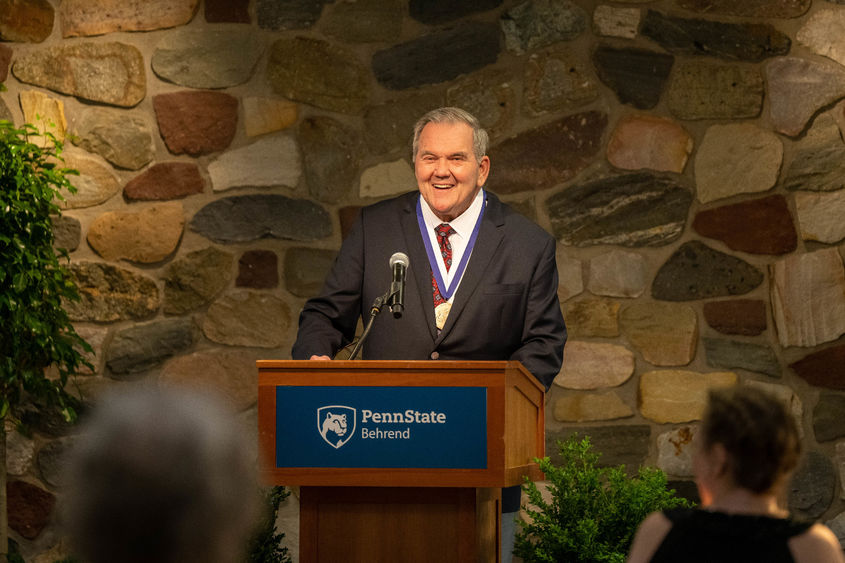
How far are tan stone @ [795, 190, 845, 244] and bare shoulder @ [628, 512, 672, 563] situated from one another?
2834mm

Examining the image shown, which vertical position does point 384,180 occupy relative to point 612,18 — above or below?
below

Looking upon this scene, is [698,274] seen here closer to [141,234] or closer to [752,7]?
[752,7]

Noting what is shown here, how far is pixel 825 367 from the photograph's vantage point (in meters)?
3.99

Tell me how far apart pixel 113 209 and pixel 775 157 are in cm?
250

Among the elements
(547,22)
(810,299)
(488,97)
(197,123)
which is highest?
(547,22)

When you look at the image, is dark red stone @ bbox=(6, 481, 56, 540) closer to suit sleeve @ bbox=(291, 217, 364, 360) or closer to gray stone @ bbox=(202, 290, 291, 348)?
gray stone @ bbox=(202, 290, 291, 348)

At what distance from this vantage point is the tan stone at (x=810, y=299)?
3992 mm

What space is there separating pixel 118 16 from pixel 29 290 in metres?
1.18

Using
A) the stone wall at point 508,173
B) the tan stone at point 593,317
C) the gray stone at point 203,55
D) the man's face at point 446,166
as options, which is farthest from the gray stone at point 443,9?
the man's face at point 446,166

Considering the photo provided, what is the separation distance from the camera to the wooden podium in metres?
2.20

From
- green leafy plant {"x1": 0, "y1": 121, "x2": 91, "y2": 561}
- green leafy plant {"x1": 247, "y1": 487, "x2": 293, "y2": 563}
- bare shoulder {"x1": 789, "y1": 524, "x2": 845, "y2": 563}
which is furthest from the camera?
green leafy plant {"x1": 0, "y1": 121, "x2": 91, "y2": 561}

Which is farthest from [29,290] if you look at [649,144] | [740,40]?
[740,40]

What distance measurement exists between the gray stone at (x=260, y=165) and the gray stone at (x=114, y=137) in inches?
10.6

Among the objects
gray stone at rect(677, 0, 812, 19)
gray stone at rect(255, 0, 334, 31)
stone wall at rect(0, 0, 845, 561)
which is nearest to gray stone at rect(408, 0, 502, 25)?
stone wall at rect(0, 0, 845, 561)
